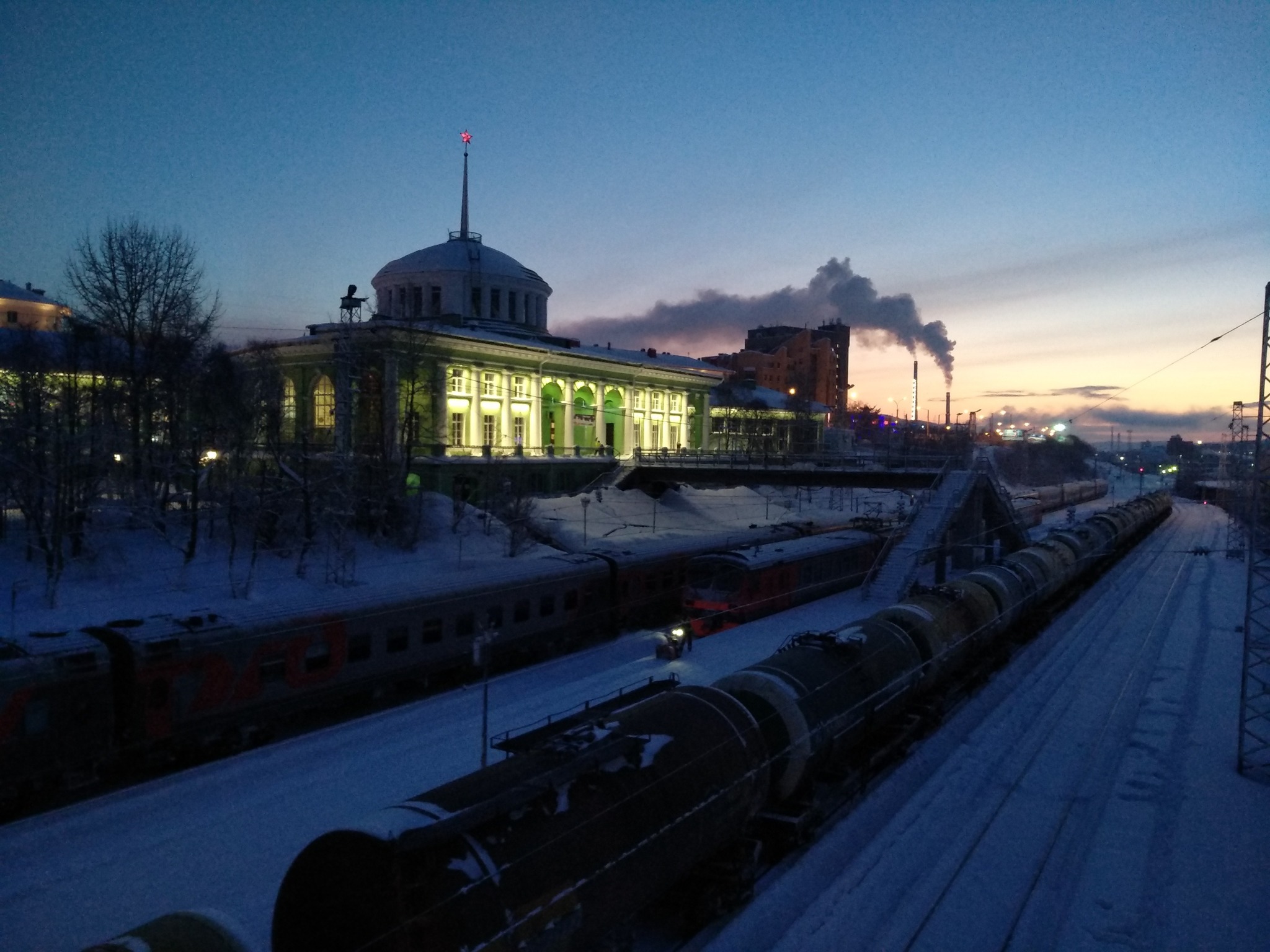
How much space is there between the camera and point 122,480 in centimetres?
3697

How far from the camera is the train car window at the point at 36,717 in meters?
13.7

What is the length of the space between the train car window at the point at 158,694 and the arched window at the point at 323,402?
43.7 meters

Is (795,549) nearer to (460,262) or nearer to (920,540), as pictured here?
(920,540)

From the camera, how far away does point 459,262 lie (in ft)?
242

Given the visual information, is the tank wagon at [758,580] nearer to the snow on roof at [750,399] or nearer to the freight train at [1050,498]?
the freight train at [1050,498]

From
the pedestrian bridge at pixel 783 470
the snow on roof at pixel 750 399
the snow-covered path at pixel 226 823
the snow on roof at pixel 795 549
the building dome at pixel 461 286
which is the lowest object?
the snow-covered path at pixel 226 823

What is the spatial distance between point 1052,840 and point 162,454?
37.4 metres

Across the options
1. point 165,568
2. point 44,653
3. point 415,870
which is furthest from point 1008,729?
point 165,568

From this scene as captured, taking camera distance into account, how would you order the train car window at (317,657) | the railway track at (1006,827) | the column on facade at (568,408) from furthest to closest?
the column on facade at (568,408) → the train car window at (317,657) → the railway track at (1006,827)

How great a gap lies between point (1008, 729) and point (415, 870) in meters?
16.6

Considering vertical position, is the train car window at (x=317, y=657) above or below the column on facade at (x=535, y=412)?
below

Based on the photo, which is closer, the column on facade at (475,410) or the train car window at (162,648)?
the train car window at (162,648)

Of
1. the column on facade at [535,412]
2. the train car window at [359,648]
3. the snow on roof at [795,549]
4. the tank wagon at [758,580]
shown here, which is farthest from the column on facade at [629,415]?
the train car window at [359,648]

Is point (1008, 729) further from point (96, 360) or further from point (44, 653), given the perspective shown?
point (96, 360)
